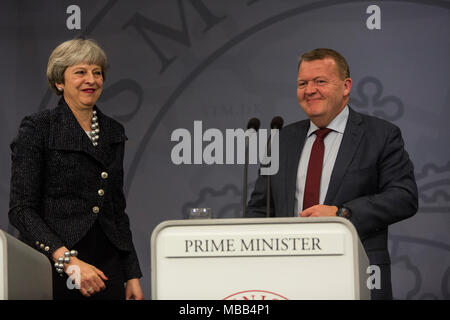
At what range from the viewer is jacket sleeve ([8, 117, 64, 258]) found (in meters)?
2.42

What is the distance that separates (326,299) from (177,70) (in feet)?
9.34

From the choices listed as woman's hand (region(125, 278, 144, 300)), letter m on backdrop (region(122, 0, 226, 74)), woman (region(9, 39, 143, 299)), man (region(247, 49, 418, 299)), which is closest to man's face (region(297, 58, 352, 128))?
man (region(247, 49, 418, 299))

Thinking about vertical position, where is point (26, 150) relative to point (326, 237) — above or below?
above

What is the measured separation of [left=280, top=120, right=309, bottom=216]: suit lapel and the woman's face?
0.82m

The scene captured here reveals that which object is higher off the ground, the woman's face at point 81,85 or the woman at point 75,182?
the woman's face at point 81,85

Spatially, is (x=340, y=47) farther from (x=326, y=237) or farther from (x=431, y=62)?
(x=326, y=237)

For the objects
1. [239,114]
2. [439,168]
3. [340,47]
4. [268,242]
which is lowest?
[268,242]

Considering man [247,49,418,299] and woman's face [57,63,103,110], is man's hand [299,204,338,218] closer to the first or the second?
man [247,49,418,299]

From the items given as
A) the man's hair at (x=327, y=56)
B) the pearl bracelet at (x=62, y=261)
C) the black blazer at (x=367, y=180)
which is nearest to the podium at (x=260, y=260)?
the pearl bracelet at (x=62, y=261)

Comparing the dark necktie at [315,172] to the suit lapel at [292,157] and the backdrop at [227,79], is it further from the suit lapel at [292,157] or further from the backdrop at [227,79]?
the backdrop at [227,79]

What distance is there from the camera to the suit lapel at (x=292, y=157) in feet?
9.90

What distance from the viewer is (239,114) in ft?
14.7

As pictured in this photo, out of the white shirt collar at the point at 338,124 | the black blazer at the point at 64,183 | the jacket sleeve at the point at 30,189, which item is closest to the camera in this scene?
the jacket sleeve at the point at 30,189

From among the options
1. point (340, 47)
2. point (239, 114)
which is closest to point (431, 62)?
→ point (340, 47)
